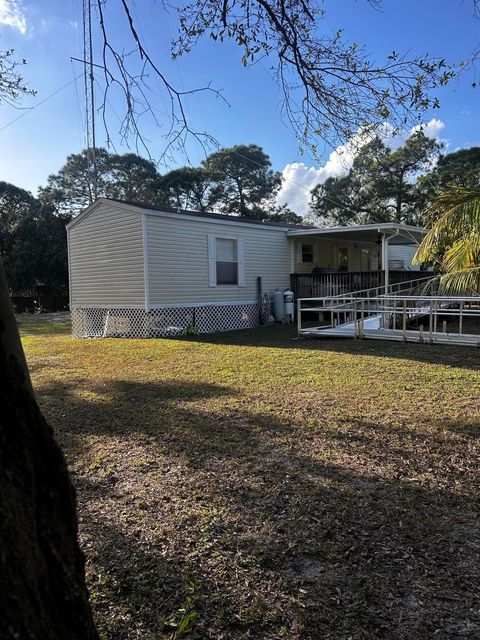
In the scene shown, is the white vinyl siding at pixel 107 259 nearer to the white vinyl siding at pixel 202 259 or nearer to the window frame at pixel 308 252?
the white vinyl siding at pixel 202 259

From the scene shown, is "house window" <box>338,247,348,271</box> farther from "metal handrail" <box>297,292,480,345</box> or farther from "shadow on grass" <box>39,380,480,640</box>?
"shadow on grass" <box>39,380,480,640</box>

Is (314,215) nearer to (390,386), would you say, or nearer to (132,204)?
(132,204)

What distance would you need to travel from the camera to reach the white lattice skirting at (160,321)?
11.5 m

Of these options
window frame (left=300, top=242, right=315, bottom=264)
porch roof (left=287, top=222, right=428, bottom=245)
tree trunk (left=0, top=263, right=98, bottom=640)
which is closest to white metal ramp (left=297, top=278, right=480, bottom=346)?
porch roof (left=287, top=222, right=428, bottom=245)

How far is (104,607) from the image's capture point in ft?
6.18

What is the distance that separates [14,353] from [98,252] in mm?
11910

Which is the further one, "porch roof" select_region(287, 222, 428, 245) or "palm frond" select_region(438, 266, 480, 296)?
"porch roof" select_region(287, 222, 428, 245)

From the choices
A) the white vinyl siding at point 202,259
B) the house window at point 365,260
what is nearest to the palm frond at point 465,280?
the white vinyl siding at point 202,259

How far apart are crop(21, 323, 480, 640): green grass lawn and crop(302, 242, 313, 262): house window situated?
10051 millimetres

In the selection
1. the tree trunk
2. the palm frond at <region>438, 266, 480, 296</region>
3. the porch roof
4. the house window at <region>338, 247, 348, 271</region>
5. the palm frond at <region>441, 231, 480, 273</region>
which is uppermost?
the porch roof

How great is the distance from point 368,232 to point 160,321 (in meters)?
7.28

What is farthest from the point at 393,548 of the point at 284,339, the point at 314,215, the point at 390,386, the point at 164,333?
the point at 314,215

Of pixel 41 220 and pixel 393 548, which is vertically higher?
pixel 41 220

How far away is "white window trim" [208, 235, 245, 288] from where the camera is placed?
12.3m
